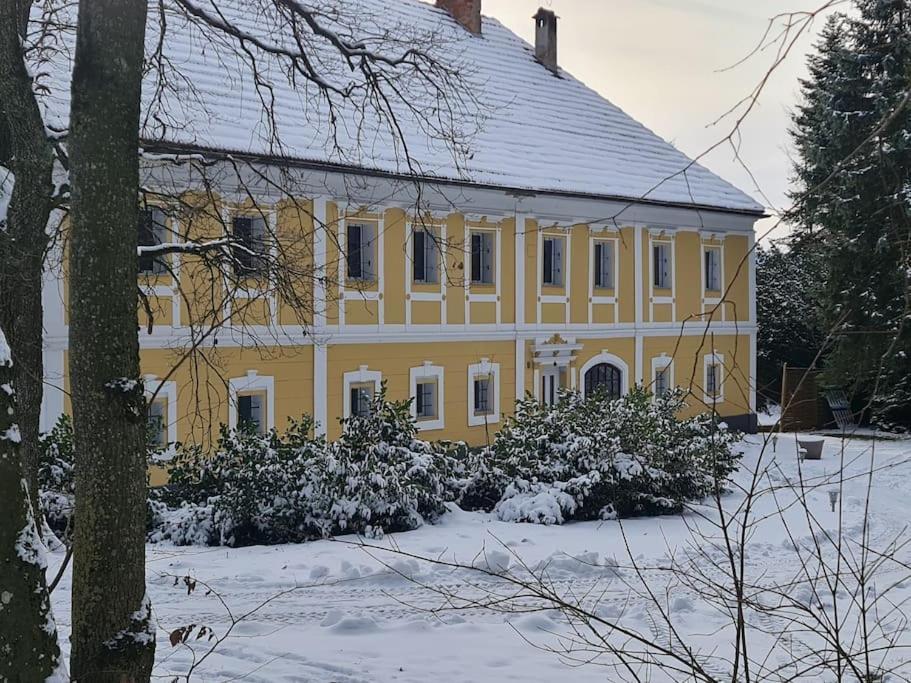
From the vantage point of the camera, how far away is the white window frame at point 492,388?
64.5ft

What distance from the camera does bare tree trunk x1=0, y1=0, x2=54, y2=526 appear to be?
6270 millimetres

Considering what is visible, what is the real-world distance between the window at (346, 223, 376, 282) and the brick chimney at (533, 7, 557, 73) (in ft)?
34.1

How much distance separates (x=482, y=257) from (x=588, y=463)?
7.51 meters

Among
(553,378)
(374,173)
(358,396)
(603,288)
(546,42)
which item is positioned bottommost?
(358,396)

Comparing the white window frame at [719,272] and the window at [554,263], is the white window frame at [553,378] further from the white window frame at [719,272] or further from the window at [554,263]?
the white window frame at [719,272]

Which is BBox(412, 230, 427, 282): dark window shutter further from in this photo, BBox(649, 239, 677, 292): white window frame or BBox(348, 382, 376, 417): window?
BBox(649, 239, 677, 292): white window frame

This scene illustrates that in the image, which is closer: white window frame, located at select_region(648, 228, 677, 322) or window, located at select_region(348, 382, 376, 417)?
window, located at select_region(348, 382, 376, 417)

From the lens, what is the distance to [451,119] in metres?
8.42

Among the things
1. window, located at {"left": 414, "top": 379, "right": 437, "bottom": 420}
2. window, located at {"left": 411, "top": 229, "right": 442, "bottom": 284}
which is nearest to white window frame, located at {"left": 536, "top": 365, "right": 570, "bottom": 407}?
window, located at {"left": 414, "top": 379, "right": 437, "bottom": 420}

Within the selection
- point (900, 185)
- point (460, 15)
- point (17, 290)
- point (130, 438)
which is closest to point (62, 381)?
point (17, 290)

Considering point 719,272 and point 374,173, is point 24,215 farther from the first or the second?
point 719,272

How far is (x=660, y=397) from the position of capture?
15.2 m

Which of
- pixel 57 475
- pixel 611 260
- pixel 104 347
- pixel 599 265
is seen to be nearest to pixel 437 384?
pixel 599 265

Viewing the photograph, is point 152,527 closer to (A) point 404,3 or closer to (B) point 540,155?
(B) point 540,155
